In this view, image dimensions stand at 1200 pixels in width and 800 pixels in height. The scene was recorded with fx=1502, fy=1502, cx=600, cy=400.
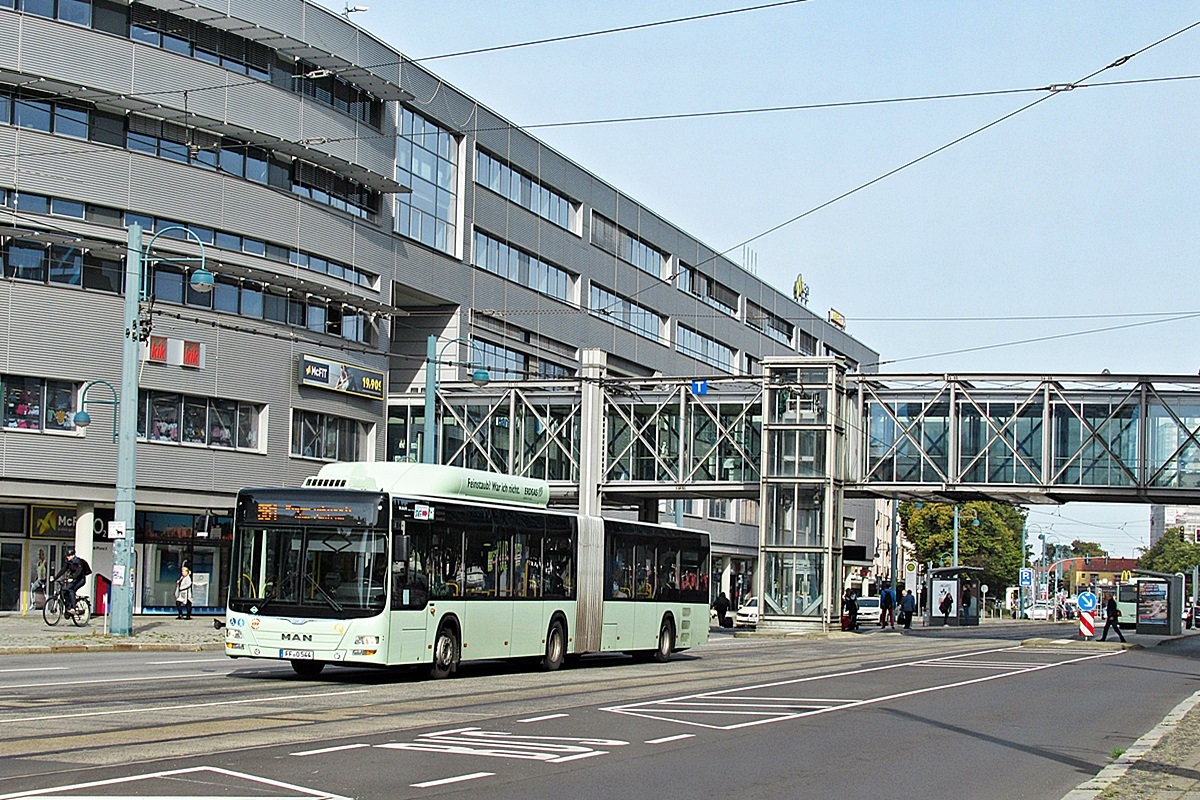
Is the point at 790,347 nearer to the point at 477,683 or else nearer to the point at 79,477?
the point at 79,477

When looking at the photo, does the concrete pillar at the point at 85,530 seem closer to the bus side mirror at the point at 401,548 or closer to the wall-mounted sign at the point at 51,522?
the wall-mounted sign at the point at 51,522

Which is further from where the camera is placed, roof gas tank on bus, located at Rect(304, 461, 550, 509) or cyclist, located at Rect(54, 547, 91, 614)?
cyclist, located at Rect(54, 547, 91, 614)

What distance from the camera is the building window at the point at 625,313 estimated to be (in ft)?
228

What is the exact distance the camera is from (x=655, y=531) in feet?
94.2

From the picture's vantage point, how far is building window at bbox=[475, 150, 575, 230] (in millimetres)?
58938

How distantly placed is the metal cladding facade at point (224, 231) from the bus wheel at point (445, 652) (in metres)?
21.1

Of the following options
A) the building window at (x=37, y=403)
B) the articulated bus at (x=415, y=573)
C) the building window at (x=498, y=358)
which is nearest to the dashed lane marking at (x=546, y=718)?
the articulated bus at (x=415, y=573)

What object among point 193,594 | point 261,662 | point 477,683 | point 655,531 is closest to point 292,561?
point 477,683

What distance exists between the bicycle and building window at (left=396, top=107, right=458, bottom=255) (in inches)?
787

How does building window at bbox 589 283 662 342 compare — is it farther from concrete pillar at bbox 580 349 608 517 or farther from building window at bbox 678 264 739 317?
concrete pillar at bbox 580 349 608 517

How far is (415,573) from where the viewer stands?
21.2 m

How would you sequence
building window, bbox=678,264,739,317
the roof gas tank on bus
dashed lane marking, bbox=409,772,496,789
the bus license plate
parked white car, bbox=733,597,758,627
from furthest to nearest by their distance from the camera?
building window, bbox=678,264,739,317 → parked white car, bbox=733,597,758,627 → the roof gas tank on bus → the bus license plate → dashed lane marking, bbox=409,772,496,789

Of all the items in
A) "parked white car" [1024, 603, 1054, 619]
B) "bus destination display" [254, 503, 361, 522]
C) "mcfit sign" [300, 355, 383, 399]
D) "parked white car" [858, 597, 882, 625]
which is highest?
"mcfit sign" [300, 355, 383, 399]

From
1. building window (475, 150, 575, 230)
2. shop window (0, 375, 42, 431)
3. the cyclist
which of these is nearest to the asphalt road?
the cyclist
